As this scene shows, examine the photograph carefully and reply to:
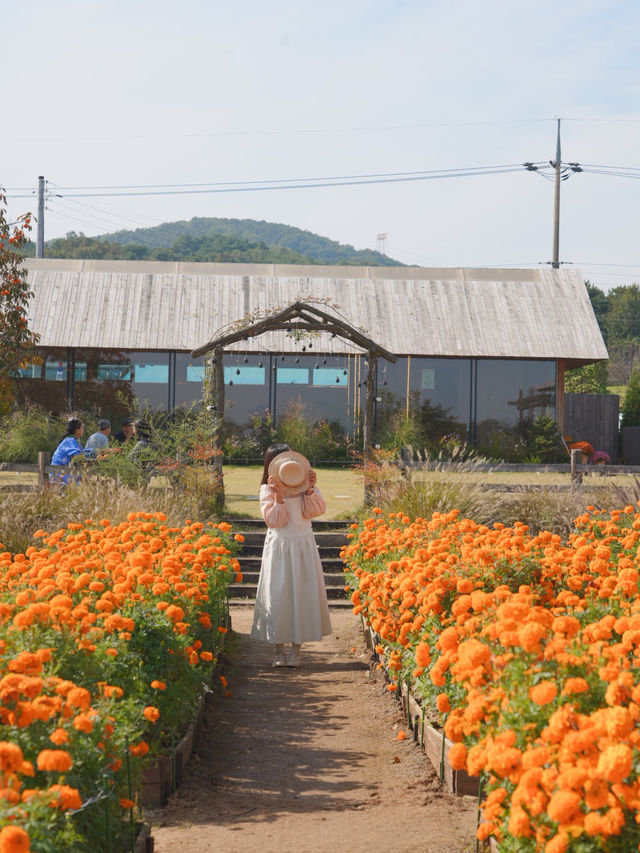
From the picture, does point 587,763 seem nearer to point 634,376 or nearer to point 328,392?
point 328,392

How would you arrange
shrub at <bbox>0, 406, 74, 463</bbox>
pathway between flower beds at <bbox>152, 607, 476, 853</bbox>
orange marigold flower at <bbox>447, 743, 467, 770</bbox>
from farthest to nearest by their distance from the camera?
shrub at <bbox>0, 406, 74, 463</bbox> → pathway between flower beds at <bbox>152, 607, 476, 853</bbox> → orange marigold flower at <bbox>447, 743, 467, 770</bbox>

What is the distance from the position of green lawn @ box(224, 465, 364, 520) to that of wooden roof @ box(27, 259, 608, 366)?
11.0 ft

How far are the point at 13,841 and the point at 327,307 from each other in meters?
21.3

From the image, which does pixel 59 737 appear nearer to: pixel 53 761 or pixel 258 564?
pixel 53 761

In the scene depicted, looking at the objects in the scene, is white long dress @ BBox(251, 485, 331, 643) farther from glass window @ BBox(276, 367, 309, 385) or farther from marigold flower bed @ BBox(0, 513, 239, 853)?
glass window @ BBox(276, 367, 309, 385)

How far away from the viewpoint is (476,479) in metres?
11.1

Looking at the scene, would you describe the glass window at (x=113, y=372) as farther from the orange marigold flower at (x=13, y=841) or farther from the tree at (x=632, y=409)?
the orange marigold flower at (x=13, y=841)

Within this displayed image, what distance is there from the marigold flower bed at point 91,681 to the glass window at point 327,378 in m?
16.9

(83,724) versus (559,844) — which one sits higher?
(83,724)

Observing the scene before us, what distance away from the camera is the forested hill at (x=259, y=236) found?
125m

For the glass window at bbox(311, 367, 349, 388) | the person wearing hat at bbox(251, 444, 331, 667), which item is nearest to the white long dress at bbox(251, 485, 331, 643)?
the person wearing hat at bbox(251, 444, 331, 667)

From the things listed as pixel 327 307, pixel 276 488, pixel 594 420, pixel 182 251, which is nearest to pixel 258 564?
pixel 276 488

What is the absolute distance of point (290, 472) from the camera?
7.64m

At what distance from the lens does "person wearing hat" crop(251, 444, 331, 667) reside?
299 inches
